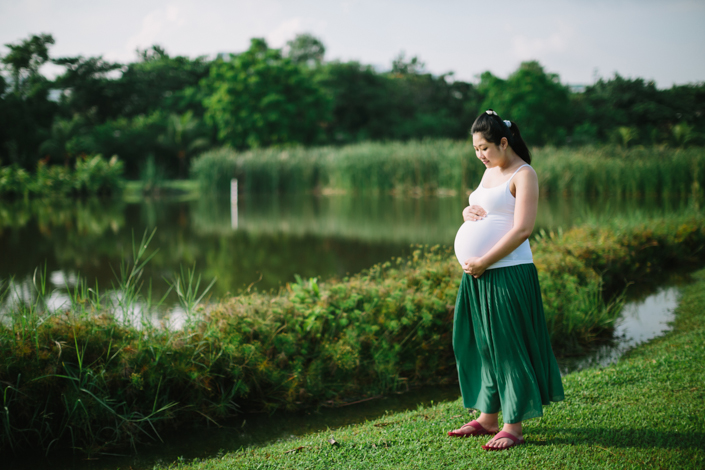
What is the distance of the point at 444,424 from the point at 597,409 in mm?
920

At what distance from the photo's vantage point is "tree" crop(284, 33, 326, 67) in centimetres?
5425

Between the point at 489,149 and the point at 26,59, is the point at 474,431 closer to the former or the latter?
the point at 489,149

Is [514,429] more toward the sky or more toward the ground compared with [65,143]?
more toward the ground

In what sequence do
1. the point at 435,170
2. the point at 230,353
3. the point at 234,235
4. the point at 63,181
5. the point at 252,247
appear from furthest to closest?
the point at 63,181, the point at 435,170, the point at 234,235, the point at 252,247, the point at 230,353

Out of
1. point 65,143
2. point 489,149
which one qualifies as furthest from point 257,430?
point 65,143

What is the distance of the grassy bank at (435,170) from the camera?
56.8 ft

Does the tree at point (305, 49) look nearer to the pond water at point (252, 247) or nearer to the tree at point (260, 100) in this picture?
the tree at point (260, 100)

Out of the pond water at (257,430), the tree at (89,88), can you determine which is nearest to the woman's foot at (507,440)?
the pond water at (257,430)

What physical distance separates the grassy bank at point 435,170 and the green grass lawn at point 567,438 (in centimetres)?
1453

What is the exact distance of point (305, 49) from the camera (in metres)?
54.7

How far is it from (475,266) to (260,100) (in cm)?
3493

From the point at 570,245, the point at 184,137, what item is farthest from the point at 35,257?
the point at 184,137

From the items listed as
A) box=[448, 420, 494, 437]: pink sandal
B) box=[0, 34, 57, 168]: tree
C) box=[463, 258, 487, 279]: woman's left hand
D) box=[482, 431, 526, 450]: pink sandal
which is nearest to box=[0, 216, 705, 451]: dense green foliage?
box=[448, 420, 494, 437]: pink sandal

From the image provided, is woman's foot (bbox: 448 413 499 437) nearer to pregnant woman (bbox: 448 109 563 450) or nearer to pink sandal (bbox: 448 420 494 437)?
pink sandal (bbox: 448 420 494 437)
